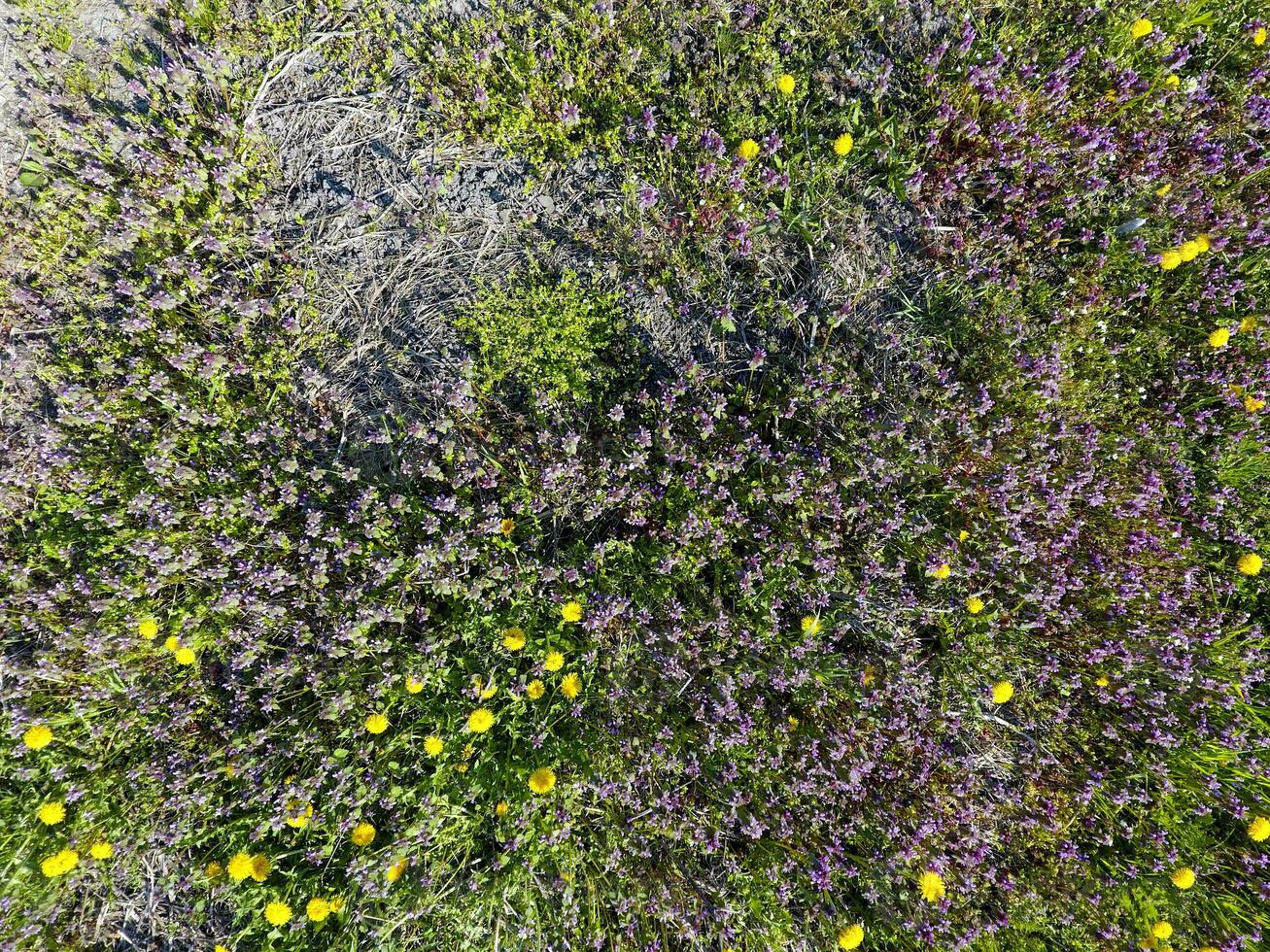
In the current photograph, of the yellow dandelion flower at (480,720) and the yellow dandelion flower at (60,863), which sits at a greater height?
the yellow dandelion flower at (480,720)

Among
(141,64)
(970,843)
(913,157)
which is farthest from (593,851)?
(141,64)

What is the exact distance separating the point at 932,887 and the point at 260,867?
12.1 ft

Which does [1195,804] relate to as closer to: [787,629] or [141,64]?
[787,629]

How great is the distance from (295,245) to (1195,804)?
6586 mm

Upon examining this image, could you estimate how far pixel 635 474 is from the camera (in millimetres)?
3965

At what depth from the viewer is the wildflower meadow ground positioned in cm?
372

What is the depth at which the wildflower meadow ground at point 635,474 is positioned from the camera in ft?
12.2

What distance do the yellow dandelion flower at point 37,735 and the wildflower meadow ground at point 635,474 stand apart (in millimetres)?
13

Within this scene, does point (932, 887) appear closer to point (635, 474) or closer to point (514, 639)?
point (514, 639)

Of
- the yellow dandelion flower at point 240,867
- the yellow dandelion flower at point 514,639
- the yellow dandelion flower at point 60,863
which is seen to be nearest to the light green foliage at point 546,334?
the yellow dandelion flower at point 514,639

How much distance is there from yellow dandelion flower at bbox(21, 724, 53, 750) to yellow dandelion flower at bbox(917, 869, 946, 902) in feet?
16.1

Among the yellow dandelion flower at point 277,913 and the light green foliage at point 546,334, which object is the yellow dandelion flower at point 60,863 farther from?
the light green foliage at point 546,334

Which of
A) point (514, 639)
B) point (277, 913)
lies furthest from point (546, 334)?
point (277, 913)

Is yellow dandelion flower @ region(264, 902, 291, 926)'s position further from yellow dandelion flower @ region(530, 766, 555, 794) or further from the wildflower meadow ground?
yellow dandelion flower @ region(530, 766, 555, 794)
